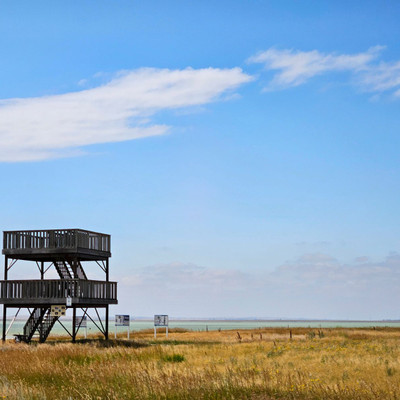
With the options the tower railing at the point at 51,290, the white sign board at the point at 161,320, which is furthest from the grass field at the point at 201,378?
the white sign board at the point at 161,320

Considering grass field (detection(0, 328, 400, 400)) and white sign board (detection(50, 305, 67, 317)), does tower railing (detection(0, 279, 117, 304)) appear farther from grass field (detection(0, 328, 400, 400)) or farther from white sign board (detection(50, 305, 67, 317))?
grass field (detection(0, 328, 400, 400))

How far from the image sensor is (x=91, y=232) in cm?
4384

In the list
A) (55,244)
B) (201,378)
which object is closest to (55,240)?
(55,244)

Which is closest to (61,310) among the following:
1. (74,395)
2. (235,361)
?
(235,361)

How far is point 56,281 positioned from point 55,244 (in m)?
2.39

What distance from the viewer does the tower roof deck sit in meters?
42.2

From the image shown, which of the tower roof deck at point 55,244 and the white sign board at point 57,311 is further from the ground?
the tower roof deck at point 55,244

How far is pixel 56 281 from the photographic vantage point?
138 feet

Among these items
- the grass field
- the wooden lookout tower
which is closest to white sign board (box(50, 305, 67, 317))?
the wooden lookout tower

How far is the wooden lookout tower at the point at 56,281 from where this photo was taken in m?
41.9

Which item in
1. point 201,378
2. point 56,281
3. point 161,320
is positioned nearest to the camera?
point 201,378

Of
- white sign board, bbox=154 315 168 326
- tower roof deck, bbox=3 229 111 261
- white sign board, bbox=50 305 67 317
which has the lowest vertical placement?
white sign board, bbox=154 315 168 326

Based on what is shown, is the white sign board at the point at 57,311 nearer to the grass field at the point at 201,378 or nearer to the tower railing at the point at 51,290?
the tower railing at the point at 51,290

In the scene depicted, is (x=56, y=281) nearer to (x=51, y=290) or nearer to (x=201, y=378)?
(x=51, y=290)
